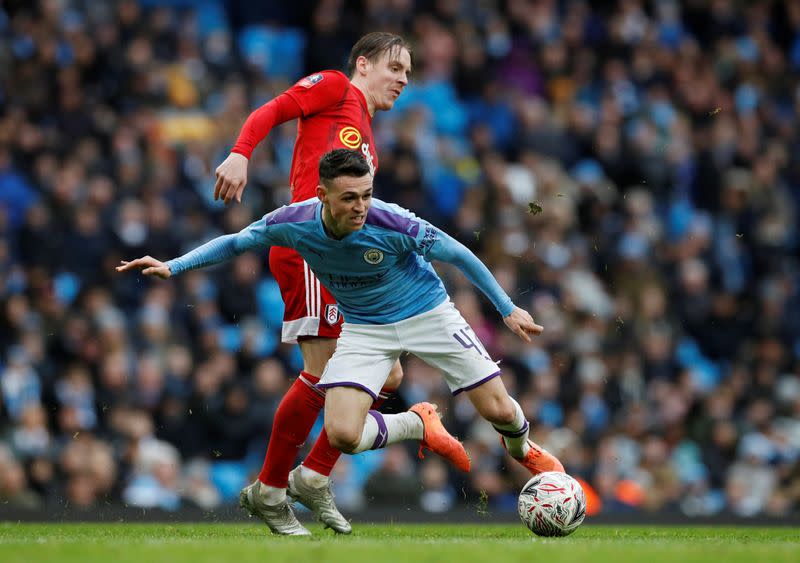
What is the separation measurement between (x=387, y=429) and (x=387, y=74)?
2.17 meters

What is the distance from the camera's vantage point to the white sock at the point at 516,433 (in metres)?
7.59

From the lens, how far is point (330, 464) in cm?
781

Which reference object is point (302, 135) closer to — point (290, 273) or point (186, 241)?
point (290, 273)

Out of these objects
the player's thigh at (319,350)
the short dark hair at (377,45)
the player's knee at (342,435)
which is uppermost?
the short dark hair at (377,45)

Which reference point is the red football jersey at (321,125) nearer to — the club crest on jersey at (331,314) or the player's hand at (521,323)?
the club crest on jersey at (331,314)

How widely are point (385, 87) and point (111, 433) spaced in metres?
4.44

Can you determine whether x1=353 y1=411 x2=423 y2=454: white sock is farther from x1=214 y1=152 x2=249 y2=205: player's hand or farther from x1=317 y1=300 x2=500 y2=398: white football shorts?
x1=214 y1=152 x2=249 y2=205: player's hand

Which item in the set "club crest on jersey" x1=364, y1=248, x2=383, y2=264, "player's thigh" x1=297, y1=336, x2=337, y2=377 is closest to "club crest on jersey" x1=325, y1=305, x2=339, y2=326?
"player's thigh" x1=297, y1=336, x2=337, y2=377

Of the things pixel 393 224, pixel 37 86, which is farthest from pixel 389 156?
pixel 393 224

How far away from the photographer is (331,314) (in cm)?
770

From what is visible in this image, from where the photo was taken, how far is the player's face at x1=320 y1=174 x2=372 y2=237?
6.94 m

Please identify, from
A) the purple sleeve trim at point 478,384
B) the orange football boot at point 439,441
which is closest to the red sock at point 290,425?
the orange football boot at point 439,441

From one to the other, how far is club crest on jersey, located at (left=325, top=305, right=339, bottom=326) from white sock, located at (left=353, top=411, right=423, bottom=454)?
615 millimetres

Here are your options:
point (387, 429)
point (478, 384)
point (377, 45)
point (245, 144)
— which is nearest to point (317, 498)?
point (387, 429)
